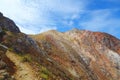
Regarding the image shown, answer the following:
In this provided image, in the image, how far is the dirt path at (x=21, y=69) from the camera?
98.2 ft

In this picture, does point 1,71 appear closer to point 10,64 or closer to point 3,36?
point 10,64

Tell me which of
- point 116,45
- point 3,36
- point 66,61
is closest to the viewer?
point 3,36

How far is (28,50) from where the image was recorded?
38875 mm

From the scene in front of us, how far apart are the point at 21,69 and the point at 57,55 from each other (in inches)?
1244

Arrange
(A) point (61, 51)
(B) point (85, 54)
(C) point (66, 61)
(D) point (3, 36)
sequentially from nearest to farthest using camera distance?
(D) point (3, 36) < (C) point (66, 61) < (A) point (61, 51) < (B) point (85, 54)

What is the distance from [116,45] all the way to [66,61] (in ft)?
112

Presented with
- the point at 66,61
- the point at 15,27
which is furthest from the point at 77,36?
the point at 15,27

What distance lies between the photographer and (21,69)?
30.9 m

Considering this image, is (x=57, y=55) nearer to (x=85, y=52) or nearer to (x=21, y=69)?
(x=85, y=52)

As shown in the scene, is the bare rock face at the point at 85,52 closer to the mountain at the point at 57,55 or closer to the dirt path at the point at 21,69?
the mountain at the point at 57,55

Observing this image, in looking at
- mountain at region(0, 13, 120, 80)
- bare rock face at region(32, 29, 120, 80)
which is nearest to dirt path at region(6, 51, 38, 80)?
mountain at region(0, 13, 120, 80)

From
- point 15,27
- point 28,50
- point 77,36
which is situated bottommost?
point 28,50

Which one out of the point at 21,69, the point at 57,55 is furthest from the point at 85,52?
the point at 21,69

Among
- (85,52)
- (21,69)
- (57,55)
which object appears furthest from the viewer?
(85,52)
